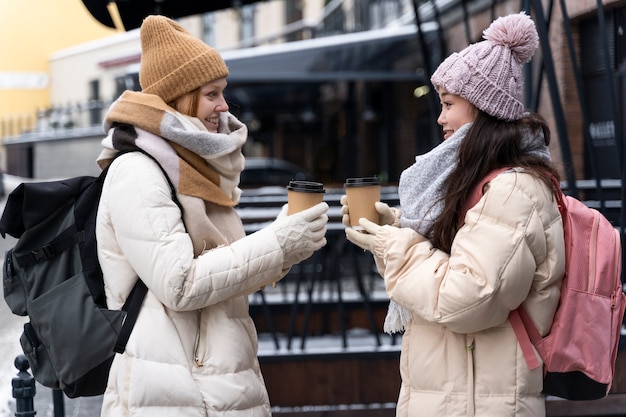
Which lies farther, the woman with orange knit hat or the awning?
the awning

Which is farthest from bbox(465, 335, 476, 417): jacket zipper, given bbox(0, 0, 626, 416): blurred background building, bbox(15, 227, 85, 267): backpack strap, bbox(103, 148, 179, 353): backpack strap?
bbox(0, 0, 626, 416): blurred background building

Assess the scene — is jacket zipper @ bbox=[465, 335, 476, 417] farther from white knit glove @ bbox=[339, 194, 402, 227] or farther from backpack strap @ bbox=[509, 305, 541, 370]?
white knit glove @ bbox=[339, 194, 402, 227]

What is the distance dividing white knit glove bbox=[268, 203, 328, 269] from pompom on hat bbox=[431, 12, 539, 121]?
511 millimetres

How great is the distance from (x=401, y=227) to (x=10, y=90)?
3604cm

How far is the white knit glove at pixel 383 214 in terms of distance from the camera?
8.71 feet

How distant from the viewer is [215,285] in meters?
2.48

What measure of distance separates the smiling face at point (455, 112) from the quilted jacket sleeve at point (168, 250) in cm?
59

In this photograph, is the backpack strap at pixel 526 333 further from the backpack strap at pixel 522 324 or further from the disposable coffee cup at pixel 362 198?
the disposable coffee cup at pixel 362 198

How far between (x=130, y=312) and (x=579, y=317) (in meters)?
1.23

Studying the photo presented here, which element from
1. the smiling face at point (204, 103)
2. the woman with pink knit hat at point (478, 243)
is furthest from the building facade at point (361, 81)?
the woman with pink knit hat at point (478, 243)

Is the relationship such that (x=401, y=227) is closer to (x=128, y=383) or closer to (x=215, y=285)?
(x=215, y=285)

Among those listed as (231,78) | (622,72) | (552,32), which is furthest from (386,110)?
(622,72)

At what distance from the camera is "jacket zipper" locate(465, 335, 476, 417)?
2.48m

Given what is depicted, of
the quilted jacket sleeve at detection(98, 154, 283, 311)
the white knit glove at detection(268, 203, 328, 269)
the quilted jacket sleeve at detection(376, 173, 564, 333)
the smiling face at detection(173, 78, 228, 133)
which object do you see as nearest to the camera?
the quilted jacket sleeve at detection(376, 173, 564, 333)
